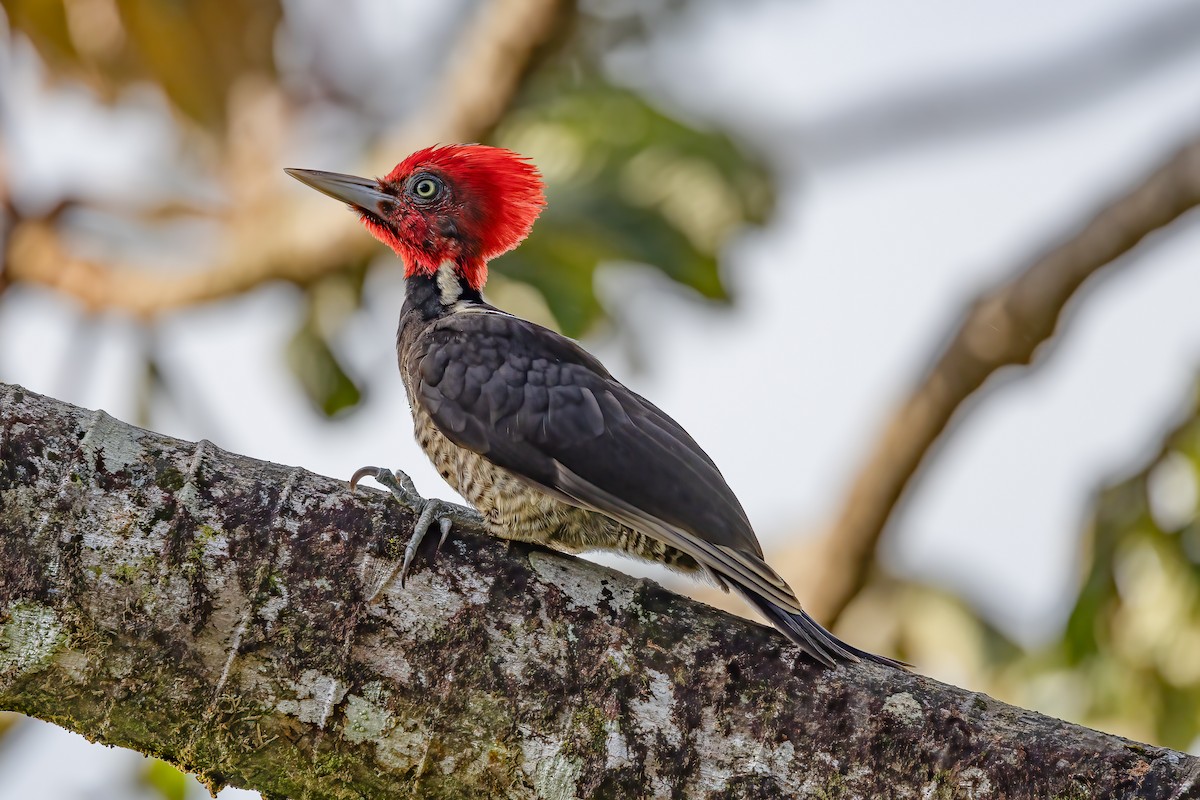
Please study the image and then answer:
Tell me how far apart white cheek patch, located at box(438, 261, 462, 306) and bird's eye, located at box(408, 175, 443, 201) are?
249 millimetres

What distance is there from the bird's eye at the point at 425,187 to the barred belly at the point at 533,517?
3.67ft

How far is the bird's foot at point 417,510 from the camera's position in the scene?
8.34ft

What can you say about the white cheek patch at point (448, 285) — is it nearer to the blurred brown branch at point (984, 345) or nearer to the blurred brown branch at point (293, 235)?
the blurred brown branch at point (293, 235)

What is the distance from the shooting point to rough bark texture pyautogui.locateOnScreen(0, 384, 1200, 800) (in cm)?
235

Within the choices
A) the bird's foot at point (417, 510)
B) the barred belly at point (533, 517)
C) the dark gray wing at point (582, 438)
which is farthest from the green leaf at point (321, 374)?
the bird's foot at point (417, 510)

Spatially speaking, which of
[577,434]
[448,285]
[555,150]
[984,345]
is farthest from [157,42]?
[984,345]

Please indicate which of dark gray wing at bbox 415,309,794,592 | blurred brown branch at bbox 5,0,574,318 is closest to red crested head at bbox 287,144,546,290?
blurred brown branch at bbox 5,0,574,318

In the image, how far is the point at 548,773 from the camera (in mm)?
2391

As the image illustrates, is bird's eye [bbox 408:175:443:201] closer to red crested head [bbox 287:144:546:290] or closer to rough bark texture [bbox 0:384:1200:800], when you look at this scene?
red crested head [bbox 287:144:546:290]

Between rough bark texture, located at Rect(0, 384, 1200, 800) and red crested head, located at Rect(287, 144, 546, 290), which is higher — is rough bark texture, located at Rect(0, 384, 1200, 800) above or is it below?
below

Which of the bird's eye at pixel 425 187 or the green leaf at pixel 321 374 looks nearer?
the bird's eye at pixel 425 187

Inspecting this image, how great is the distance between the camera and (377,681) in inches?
95.1

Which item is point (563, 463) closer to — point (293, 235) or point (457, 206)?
point (457, 206)

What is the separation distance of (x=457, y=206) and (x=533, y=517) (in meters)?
1.54
